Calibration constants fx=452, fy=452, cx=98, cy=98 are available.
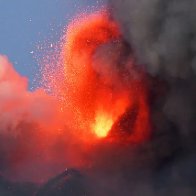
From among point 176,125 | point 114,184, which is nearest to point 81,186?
point 114,184

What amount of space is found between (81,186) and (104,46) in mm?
7140

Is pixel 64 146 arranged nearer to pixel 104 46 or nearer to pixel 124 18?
pixel 104 46

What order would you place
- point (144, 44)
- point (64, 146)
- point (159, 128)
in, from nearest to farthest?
point (144, 44), point (159, 128), point (64, 146)

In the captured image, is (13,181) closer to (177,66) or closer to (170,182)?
(170,182)

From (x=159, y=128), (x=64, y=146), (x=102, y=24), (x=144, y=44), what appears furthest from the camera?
(x=64, y=146)

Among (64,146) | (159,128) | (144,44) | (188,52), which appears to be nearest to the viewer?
(188,52)

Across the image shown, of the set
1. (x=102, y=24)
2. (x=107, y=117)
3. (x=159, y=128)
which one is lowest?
(x=159, y=128)

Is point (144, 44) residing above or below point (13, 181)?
above

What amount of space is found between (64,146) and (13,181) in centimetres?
344

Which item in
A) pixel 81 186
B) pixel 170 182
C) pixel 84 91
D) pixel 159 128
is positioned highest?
pixel 84 91

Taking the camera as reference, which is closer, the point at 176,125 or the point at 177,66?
the point at 177,66

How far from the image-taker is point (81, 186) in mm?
22266

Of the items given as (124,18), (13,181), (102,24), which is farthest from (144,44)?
(13,181)

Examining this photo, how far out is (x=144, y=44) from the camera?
67.8 feet
